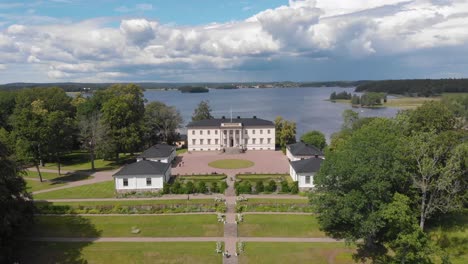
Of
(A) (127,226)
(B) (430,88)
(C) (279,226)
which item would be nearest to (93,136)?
(A) (127,226)

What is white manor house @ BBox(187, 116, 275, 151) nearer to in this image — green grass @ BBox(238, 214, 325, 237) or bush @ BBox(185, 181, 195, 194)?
bush @ BBox(185, 181, 195, 194)

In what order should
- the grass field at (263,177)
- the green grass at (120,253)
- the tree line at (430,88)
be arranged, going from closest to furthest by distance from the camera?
the green grass at (120,253) → the grass field at (263,177) → the tree line at (430,88)

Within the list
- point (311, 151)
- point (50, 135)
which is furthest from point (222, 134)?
point (50, 135)

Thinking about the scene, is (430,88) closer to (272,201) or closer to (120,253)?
(272,201)

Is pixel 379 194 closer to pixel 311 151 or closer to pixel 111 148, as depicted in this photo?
pixel 311 151

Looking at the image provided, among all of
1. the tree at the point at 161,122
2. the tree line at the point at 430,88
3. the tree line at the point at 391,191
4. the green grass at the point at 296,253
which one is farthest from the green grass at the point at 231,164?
the tree line at the point at 430,88

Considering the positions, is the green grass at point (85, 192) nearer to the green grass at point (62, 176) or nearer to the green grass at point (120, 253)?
the green grass at point (62, 176)
